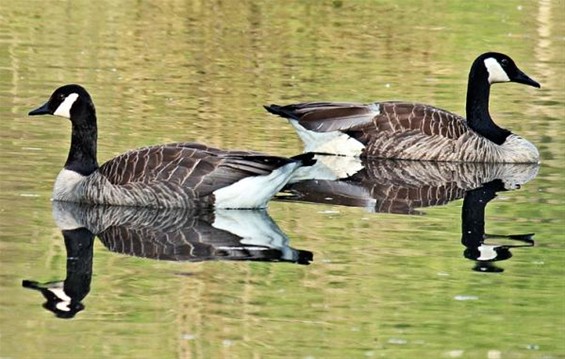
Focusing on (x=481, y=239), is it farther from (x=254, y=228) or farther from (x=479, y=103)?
(x=479, y=103)

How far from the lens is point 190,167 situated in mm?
14422

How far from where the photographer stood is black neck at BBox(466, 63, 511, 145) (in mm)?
19391

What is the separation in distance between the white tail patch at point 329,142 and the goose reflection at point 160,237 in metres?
4.06

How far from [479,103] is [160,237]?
7253 millimetres

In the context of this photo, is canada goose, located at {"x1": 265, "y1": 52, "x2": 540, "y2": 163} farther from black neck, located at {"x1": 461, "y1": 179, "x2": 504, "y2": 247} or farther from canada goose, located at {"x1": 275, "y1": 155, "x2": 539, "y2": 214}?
black neck, located at {"x1": 461, "y1": 179, "x2": 504, "y2": 247}

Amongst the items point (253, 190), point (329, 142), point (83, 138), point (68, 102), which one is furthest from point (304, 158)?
point (329, 142)

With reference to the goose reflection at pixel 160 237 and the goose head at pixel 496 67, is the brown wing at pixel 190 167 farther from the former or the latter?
the goose head at pixel 496 67

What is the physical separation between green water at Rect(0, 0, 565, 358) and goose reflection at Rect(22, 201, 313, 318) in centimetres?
15

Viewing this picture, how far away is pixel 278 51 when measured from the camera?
27.7 metres

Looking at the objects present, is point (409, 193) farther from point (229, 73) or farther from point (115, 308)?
point (229, 73)

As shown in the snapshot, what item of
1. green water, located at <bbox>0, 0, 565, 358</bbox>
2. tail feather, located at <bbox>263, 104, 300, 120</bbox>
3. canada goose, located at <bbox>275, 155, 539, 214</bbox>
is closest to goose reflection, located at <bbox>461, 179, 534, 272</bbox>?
green water, located at <bbox>0, 0, 565, 358</bbox>

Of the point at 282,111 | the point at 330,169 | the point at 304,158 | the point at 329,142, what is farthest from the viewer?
the point at 329,142

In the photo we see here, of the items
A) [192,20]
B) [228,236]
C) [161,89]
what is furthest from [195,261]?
[192,20]

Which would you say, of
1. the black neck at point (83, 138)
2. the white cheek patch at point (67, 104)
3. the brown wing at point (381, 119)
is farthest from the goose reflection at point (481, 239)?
the white cheek patch at point (67, 104)
